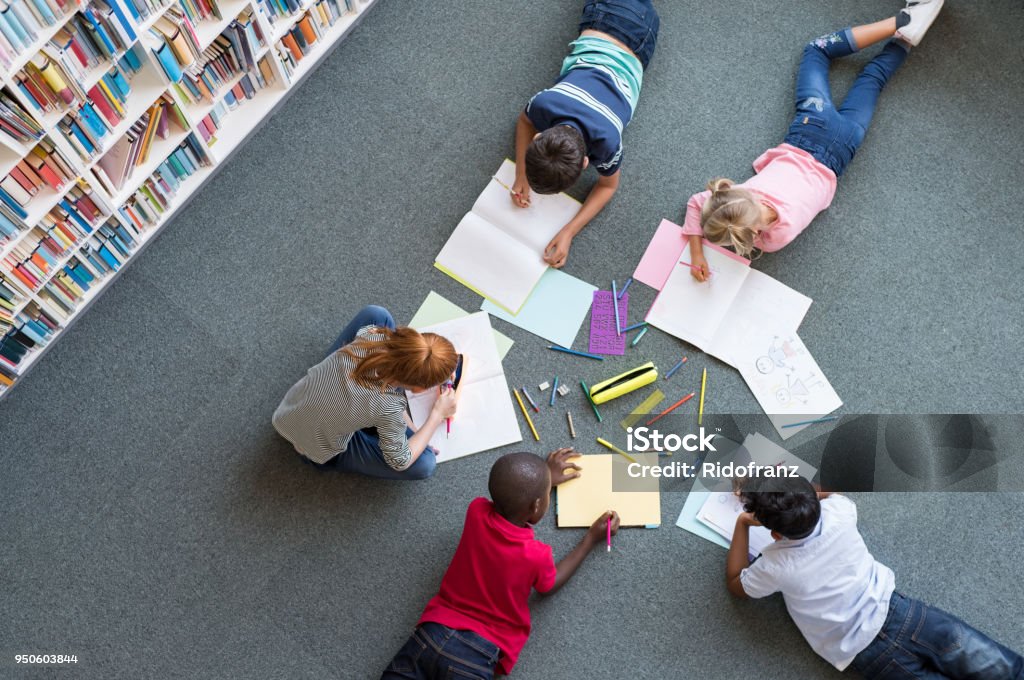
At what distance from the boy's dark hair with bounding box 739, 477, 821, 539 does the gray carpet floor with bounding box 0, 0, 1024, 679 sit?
31 centimetres

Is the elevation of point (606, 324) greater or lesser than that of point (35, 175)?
lesser

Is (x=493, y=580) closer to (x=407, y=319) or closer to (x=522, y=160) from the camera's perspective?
(x=407, y=319)

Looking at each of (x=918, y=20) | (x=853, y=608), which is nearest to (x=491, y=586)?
(x=853, y=608)

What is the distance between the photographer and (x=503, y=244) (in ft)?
7.96

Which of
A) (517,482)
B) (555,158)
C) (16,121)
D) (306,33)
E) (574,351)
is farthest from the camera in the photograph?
(306,33)

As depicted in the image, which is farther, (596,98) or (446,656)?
(596,98)

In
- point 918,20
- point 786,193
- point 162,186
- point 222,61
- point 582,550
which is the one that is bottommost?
point 582,550

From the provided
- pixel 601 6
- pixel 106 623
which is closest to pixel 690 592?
pixel 106 623

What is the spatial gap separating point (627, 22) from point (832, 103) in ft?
2.34

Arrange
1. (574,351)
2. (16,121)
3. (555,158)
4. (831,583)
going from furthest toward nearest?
(574,351)
(555,158)
(831,583)
(16,121)

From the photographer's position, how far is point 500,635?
6.67 feet

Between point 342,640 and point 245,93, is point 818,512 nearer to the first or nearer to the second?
point 342,640

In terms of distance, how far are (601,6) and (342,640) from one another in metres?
2.06

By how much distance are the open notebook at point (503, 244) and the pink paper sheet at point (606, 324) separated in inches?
7.9
